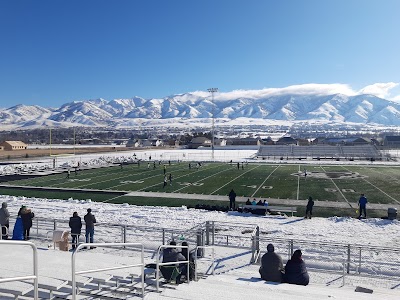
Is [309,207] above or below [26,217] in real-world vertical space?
below

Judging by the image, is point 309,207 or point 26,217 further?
point 309,207

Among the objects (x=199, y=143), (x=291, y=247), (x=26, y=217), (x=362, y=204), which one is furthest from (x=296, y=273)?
(x=199, y=143)

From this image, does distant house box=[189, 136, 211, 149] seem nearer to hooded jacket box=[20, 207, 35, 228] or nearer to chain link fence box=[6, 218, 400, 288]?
chain link fence box=[6, 218, 400, 288]

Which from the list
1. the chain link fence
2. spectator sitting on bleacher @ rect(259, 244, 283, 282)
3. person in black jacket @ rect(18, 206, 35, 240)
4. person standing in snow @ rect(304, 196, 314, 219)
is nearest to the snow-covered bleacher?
person standing in snow @ rect(304, 196, 314, 219)

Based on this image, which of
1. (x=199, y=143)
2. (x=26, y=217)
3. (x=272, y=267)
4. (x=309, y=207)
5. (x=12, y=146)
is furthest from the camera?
(x=199, y=143)

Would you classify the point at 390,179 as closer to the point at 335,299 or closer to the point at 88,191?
the point at 88,191

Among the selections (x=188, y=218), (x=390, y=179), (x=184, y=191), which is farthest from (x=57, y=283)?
(x=390, y=179)

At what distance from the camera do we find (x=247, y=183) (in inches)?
1331

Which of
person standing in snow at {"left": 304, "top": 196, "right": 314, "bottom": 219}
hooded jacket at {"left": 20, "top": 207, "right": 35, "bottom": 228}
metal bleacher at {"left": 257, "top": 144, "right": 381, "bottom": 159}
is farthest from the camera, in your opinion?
metal bleacher at {"left": 257, "top": 144, "right": 381, "bottom": 159}

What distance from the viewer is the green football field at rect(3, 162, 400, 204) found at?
91.7 ft

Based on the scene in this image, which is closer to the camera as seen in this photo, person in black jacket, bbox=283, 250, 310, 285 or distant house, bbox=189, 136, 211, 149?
person in black jacket, bbox=283, 250, 310, 285

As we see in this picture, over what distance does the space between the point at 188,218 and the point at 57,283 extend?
45.3 ft

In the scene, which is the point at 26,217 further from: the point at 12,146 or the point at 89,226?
the point at 12,146

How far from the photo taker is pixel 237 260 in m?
12.1
